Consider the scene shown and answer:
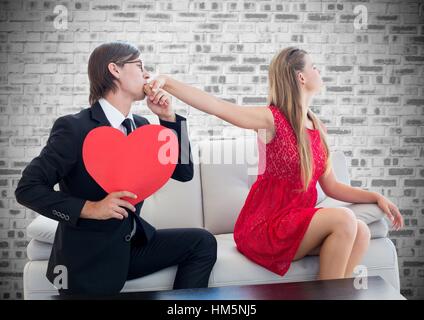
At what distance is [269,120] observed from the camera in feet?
7.42

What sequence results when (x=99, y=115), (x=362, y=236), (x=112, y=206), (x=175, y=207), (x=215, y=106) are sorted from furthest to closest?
(x=175, y=207), (x=362, y=236), (x=215, y=106), (x=99, y=115), (x=112, y=206)

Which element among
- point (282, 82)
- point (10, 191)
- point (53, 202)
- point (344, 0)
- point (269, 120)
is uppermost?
point (344, 0)

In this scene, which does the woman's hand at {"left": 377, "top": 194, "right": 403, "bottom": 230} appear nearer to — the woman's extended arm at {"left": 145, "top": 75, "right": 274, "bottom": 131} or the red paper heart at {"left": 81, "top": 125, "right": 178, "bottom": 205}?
the woman's extended arm at {"left": 145, "top": 75, "right": 274, "bottom": 131}

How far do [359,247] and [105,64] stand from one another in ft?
4.07

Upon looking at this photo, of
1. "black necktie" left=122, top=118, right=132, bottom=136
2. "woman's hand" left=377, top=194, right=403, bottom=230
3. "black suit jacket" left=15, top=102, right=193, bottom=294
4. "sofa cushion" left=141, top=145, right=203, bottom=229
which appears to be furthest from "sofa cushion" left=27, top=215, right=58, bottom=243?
"woman's hand" left=377, top=194, right=403, bottom=230

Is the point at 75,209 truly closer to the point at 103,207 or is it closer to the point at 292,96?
the point at 103,207

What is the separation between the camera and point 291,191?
2311 millimetres

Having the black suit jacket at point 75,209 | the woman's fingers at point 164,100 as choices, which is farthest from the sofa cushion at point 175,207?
the woman's fingers at point 164,100

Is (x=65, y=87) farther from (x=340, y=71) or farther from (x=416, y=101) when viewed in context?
(x=416, y=101)

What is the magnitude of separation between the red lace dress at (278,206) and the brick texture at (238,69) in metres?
1.22

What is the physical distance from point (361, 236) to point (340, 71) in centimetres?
167

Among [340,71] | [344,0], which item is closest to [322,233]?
[340,71]

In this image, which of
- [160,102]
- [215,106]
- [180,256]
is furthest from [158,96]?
[180,256]

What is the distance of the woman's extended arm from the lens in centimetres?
204
